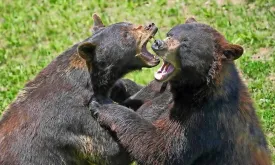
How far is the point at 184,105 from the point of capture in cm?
819

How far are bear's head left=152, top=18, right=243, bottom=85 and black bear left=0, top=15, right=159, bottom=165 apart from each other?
0.64 m

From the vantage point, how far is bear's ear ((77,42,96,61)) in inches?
333

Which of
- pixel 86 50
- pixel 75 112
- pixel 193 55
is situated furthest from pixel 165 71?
pixel 75 112

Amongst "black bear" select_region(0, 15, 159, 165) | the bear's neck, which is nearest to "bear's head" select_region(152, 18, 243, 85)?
"black bear" select_region(0, 15, 159, 165)

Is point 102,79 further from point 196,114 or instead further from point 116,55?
point 196,114

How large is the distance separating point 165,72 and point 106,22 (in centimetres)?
583

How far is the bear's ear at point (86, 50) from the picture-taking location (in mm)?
8461

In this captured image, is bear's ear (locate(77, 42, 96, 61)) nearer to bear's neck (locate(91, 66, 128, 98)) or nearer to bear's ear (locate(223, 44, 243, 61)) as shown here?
bear's neck (locate(91, 66, 128, 98))

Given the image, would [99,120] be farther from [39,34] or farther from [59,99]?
[39,34]

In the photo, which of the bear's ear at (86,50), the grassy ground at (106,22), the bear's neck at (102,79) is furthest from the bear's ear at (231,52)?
the grassy ground at (106,22)

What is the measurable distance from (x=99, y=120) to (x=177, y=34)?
4.20 feet

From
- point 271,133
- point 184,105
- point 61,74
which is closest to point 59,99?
point 61,74

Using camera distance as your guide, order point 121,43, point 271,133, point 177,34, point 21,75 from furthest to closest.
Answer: point 21,75, point 271,133, point 121,43, point 177,34

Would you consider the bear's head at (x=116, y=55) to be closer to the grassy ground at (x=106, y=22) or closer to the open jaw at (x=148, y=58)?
the open jaw at (x=148, y=58)
